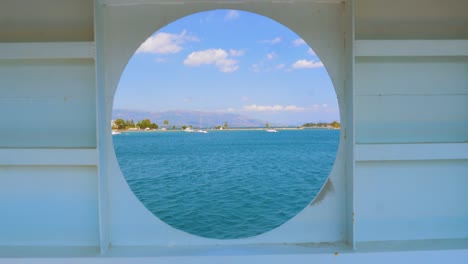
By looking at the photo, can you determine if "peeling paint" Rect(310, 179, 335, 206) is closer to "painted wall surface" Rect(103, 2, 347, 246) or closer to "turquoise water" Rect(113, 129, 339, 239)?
"painted wall surface" Rect(103, 2, 347, 246)

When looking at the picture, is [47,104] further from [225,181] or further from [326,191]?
[225,181]

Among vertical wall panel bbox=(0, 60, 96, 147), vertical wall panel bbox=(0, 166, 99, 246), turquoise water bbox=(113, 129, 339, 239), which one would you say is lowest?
turquoise water bbox=(113, 129, 339, 239)

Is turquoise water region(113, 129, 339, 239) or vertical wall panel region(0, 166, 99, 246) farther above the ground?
vertical wall panel region(0, 166, 99, 246)

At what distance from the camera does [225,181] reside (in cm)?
2698

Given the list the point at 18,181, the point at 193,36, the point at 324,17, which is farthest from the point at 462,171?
the point at 193,36

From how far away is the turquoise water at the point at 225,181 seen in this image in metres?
18.0

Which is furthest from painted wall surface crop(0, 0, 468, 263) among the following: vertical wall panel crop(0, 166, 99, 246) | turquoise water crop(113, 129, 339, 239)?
turquoise water crop(113, 129, 339, 239)

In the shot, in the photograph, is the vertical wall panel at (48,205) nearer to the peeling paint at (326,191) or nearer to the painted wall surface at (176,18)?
the painted wall surface at (176,18)

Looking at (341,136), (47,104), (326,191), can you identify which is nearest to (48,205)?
(47,104)

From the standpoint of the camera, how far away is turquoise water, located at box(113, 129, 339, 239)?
58.9ft

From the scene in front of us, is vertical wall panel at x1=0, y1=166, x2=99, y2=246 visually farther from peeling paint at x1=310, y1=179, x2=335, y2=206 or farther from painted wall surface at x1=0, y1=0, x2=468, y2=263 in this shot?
peeling paint at x1=310, y1=179, x2=335, y2=206

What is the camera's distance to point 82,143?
65.5 inches

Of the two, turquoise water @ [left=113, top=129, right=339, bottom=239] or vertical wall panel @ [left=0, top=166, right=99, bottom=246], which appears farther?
turquoise water @ [left=113, top=129, right=339, bottom=239]

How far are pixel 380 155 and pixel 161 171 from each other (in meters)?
28.8
